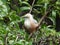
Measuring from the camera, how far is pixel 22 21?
3248mm

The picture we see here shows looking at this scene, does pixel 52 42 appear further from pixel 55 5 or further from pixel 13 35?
pixel 55 5

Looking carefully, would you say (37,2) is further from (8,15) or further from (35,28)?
(8,15)

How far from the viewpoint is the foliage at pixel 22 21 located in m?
2.66

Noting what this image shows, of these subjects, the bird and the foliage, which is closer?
the foliage

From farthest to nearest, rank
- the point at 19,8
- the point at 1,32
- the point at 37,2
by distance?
the point at 37,2
the point at 19,8
the point at 1,32

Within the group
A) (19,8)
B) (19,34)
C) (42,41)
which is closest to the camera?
(19,34)

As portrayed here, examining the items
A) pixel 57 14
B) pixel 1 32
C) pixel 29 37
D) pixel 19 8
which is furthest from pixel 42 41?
pixel 57 14

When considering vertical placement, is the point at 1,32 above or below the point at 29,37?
above

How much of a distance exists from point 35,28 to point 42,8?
100cm

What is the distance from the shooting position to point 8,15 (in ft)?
9.70

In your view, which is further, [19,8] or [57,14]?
[57,14]

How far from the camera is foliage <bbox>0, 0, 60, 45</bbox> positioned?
8.73ft

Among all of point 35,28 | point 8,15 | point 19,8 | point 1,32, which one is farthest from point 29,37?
point 19,8

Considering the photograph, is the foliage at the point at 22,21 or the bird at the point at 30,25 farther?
the bird at the point at 30,25
